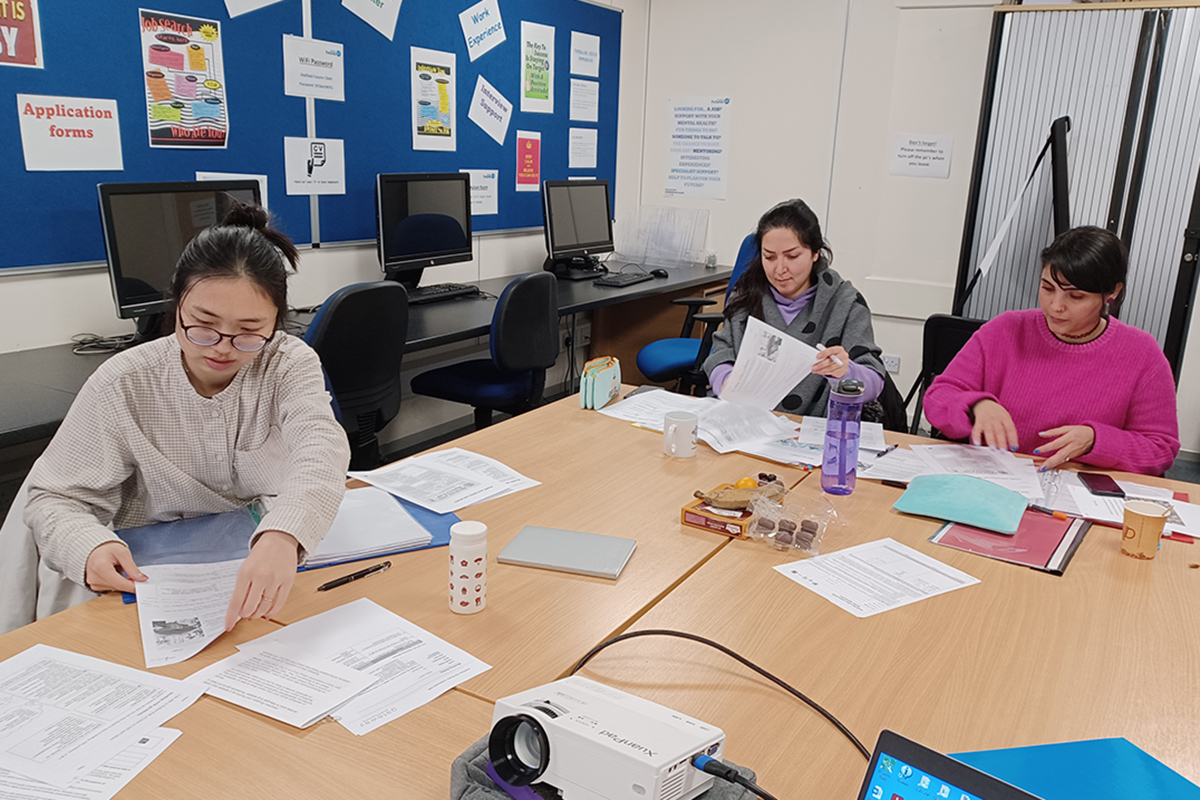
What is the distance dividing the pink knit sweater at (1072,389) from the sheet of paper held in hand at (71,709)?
1755 mm

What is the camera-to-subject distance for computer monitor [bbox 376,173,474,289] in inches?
130

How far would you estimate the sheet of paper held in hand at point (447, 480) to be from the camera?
63.6 inches

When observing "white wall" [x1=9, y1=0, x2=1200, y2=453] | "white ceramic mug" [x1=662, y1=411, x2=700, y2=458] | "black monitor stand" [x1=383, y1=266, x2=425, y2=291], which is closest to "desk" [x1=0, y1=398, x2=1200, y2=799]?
"white ceramic mug" [x1=662, y1=411, x2=700, y2=458]

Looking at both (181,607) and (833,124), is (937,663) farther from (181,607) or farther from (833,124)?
(833,124)

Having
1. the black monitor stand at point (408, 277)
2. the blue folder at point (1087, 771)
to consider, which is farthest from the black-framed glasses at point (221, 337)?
the black monitor stand at point (408, 277)

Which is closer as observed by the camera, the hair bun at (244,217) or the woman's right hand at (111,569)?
the woman's right hand at (111,569)

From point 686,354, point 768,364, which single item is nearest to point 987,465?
point 768,364

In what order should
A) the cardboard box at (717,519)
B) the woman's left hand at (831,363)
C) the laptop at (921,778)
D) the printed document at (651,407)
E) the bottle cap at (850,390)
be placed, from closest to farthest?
the laptop at (921,778)
the cardboard box at (717,519)
the bottle cap at (850,390)
the woman's left hand at (831,363)
the printed document at (651,407)

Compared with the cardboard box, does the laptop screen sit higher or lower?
higher

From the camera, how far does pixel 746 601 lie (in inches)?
51.1

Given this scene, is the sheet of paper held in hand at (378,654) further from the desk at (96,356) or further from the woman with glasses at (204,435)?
the desk at (96,356)

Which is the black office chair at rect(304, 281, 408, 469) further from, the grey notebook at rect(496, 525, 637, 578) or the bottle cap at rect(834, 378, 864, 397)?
the bottle cap at rect(834, 378, 864, 397)

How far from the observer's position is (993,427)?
77.1 inches

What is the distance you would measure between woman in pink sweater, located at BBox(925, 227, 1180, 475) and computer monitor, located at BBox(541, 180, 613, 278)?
2397 mm
